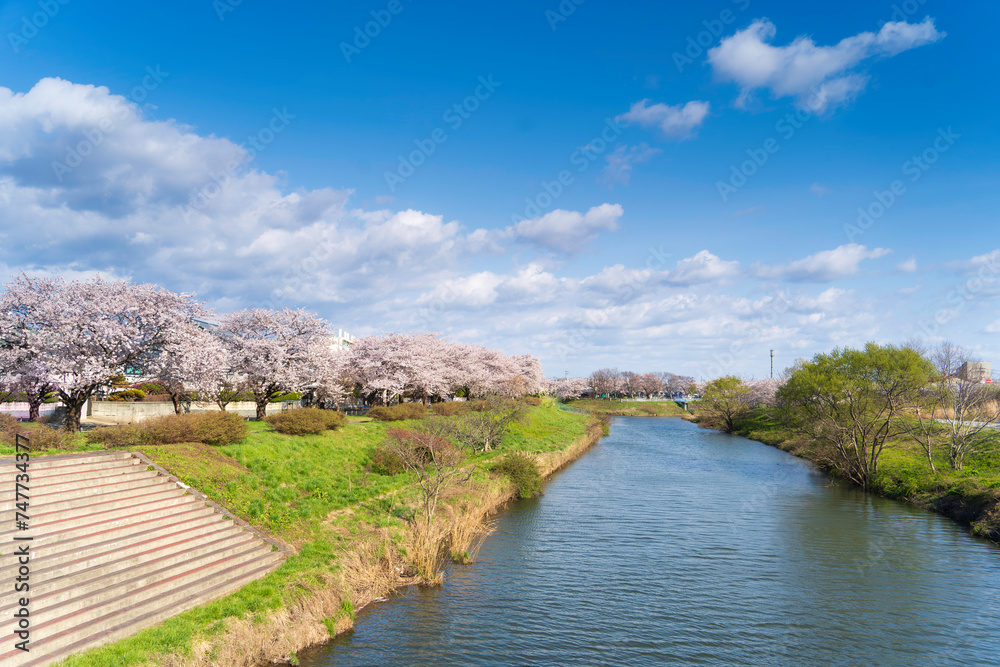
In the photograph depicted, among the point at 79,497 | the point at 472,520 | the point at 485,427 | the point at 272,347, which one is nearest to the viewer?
the point at 79,497

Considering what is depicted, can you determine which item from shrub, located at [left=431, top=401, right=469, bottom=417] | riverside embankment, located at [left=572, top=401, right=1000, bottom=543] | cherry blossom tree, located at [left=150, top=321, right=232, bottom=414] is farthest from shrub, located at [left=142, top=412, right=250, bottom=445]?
riverside embankment, located at [left=572, top=401, right=1000, bottom=543]

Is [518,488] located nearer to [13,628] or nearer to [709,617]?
[709,617]

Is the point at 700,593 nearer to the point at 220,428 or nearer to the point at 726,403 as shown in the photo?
the point at 220,428

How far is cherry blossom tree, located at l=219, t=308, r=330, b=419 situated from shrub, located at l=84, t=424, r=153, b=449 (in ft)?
55.8

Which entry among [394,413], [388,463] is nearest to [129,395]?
[394,413]

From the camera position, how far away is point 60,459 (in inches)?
752

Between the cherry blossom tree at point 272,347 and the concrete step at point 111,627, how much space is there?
2894 centimetres

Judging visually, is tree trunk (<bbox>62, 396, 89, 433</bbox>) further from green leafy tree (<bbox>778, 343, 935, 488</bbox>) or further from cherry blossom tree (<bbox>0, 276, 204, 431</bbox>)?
green leafy tree (<bbox>778, 343, 935, 488</bbox>)

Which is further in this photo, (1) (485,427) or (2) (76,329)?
(1) (485,427)

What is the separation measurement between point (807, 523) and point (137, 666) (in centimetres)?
3354

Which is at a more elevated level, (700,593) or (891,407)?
(891,407)

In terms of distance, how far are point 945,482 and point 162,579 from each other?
44388 mm

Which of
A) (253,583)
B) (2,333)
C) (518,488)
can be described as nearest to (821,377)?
(518,488)

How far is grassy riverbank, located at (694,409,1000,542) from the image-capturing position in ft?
101
